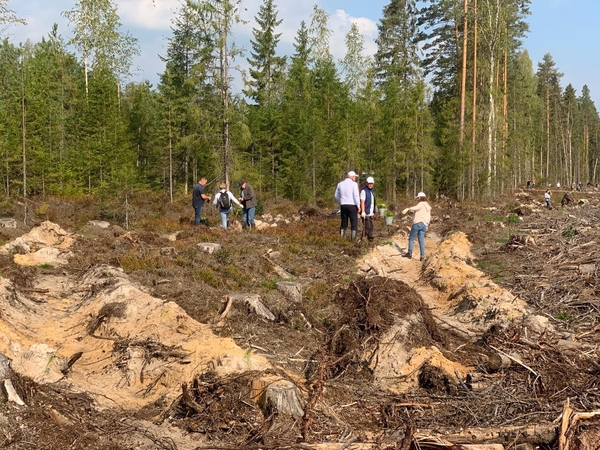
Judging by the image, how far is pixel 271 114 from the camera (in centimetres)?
3350

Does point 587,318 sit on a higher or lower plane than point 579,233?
lower

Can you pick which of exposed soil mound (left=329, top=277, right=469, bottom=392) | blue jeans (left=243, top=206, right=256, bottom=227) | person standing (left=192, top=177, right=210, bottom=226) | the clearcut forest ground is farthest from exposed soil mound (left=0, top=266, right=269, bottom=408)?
blue jeans (left=243, top=206, right=256, bottom=227)

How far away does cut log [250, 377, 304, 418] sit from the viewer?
5.21m

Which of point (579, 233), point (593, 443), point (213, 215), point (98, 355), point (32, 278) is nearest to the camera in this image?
point (593, 443)

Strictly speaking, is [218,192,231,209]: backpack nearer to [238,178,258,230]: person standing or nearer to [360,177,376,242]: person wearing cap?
[238,178,258,230]: person standing

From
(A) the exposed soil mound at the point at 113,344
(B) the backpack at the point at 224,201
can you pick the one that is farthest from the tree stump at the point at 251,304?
(B) the backpack at the point at 224,201

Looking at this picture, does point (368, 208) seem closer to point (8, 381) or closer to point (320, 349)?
point (320, 349)

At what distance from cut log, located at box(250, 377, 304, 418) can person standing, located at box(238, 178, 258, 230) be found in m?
10.9

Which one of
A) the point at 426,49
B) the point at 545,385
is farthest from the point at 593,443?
the point at 426,49

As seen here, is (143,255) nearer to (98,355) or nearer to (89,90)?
(98,355)

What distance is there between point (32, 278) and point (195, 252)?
3.41 metres

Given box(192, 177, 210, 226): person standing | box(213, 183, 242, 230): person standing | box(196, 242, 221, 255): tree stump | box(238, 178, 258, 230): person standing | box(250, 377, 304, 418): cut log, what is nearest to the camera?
box(250, 377, 304, 418): cut log

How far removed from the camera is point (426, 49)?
41656mm

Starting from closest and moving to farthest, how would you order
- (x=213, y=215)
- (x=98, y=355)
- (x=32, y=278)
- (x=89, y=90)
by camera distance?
(x=98, y=355) < (x=32, y=278) < (x=213, y=215) < (x=89, y=90)
